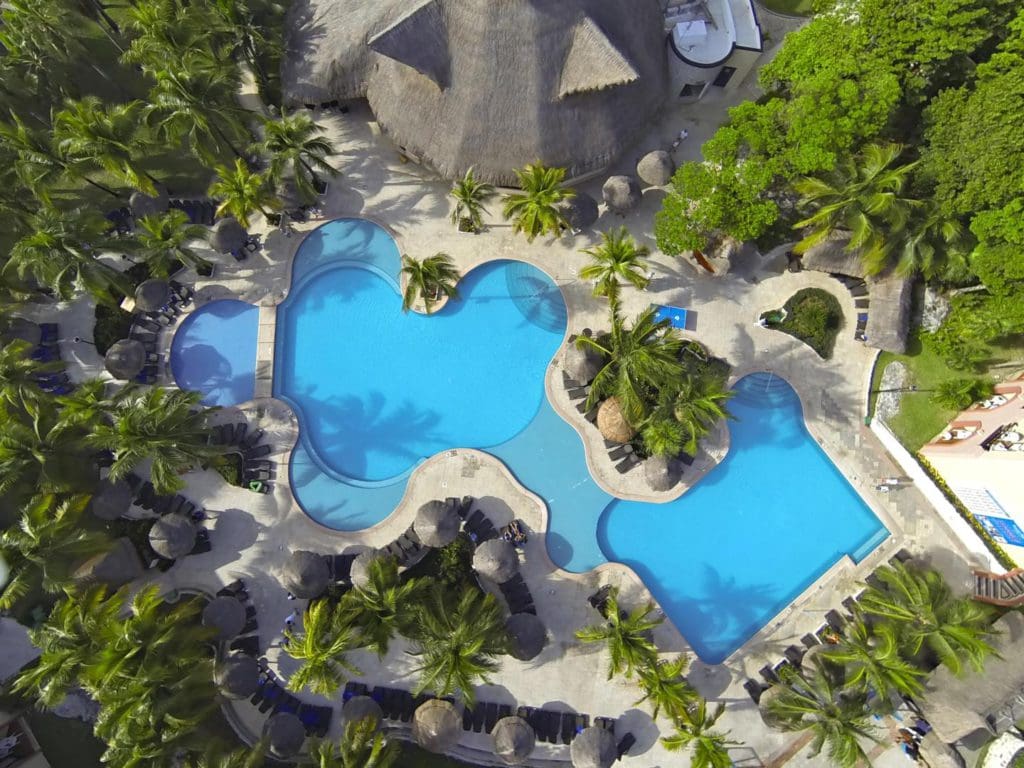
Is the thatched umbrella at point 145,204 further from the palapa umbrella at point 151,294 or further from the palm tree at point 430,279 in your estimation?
the palm tree at point 430,279

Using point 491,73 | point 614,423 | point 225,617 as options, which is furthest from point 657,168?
point 225,617

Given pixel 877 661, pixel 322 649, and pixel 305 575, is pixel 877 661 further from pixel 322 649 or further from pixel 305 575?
pixel 305 575

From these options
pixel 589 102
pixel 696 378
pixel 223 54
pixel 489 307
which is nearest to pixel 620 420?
pixel 696 378

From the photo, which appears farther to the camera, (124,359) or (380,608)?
(124,359)

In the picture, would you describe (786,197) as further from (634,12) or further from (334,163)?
(334,163)

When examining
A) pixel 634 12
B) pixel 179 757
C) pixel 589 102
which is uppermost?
pixel 634 12

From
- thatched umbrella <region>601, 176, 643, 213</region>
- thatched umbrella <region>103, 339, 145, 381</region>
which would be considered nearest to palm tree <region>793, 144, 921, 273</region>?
thatched umbrella <region>601, 176, 643, 213</region>

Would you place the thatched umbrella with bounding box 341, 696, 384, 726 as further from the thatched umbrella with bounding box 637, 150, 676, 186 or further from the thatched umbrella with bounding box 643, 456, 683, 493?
the thatched umbrella with bounding box 637, 150, 676, 186
